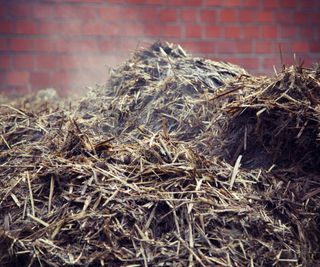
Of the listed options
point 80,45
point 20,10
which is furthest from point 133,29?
point 20,10

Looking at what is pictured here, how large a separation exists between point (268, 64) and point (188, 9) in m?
0.97

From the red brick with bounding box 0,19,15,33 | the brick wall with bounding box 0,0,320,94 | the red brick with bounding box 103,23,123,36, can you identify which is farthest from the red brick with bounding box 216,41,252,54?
the red brick with bounding box 0,19,15,33

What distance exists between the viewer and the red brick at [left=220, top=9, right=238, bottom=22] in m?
6.19

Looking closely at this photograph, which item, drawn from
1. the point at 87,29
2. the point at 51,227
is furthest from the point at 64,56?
Result: the point at 51,227

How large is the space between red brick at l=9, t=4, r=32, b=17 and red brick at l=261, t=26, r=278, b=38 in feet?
7.43

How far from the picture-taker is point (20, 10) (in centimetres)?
582

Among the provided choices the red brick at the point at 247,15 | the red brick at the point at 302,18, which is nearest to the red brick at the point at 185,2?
the red brick at the point at 247,15

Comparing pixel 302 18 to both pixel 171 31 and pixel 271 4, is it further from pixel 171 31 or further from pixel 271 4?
pixel 171 31

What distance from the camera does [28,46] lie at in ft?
19.3

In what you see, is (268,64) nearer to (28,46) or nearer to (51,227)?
(28,46)

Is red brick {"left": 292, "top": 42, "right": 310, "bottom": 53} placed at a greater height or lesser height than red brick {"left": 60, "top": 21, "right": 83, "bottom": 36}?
lesser

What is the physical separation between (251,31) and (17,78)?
7.57 feet

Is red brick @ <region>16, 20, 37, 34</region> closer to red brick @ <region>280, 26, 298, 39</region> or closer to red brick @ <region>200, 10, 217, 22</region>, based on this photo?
red brick @ <region>200, 10, 217, 22</region>

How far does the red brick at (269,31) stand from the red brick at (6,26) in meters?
2.42
